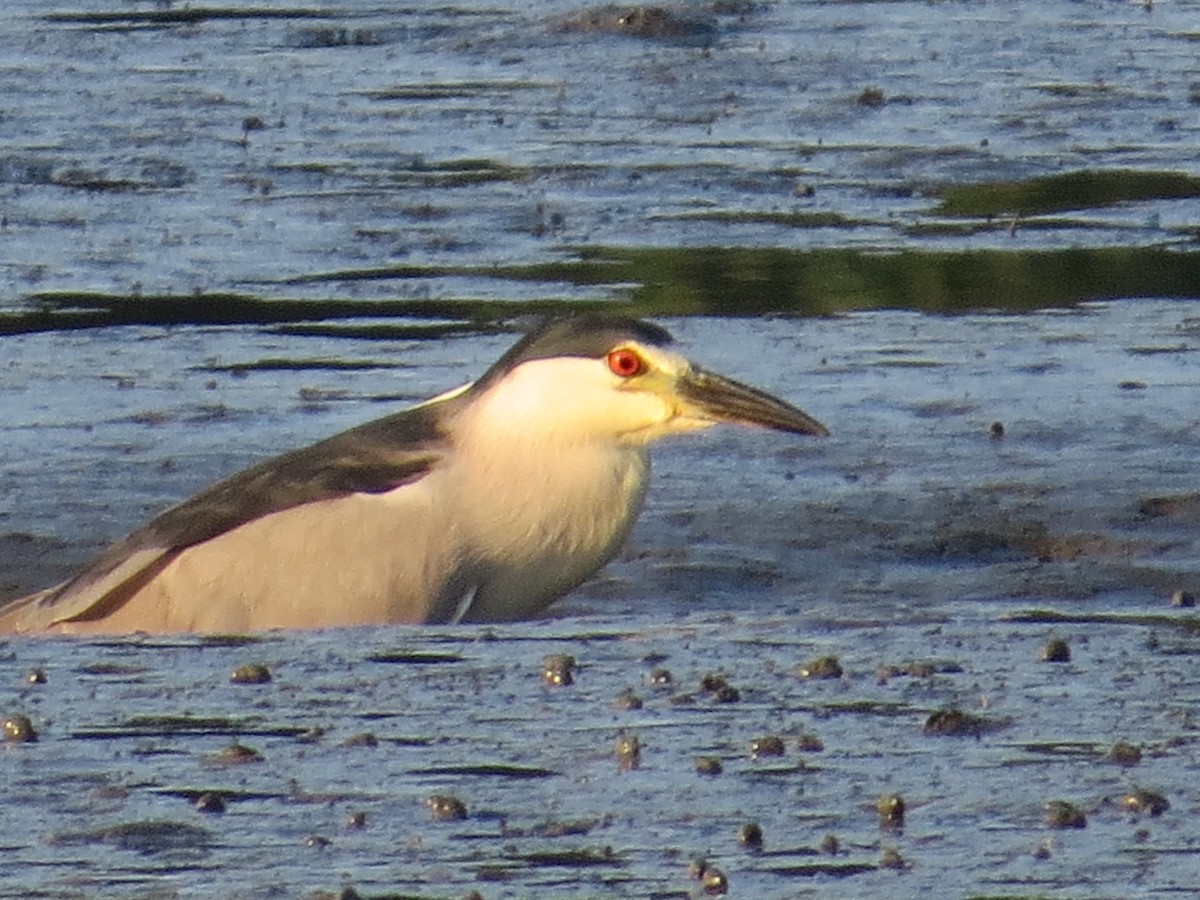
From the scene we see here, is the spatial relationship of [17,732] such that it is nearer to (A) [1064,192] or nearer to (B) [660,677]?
(B) [660,677]

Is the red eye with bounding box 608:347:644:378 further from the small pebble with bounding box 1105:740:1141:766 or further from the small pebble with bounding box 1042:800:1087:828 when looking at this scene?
the small pebble with bounding box 1042:800:1087:828

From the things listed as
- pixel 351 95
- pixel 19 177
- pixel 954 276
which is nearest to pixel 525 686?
pixel 954 276

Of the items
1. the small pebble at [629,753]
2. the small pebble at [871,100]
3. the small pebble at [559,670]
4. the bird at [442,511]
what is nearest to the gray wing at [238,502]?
the bird at [442,511]

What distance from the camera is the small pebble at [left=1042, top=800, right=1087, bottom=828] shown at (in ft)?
20.1

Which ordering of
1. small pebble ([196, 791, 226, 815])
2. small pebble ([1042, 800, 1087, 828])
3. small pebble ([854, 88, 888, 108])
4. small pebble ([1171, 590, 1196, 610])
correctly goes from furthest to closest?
small pebble ([854, 88, 888, 108])
small pebble ([1171, 590, 1196, 610])
small pebble ([196, 791, 226, 815])
small pebble ([1042, 800, 1087, 828])

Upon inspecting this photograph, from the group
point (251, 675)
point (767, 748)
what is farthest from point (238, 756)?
point (767, 748)

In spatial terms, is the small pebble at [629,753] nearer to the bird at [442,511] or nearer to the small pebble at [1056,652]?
the small pebble at [1056,652]

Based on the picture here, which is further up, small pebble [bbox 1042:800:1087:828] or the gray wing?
the gray wing

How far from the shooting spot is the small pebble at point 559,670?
7.23 meters

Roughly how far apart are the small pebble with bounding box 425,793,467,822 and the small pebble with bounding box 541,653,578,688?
1.01 m

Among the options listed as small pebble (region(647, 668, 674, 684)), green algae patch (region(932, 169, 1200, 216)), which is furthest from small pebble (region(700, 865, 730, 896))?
green algae patch (region(932, 169, 1200, 216))

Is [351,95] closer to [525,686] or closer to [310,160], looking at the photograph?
[310,160]

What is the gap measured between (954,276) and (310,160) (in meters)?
3.04

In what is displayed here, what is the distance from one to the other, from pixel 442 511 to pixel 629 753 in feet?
6.26
